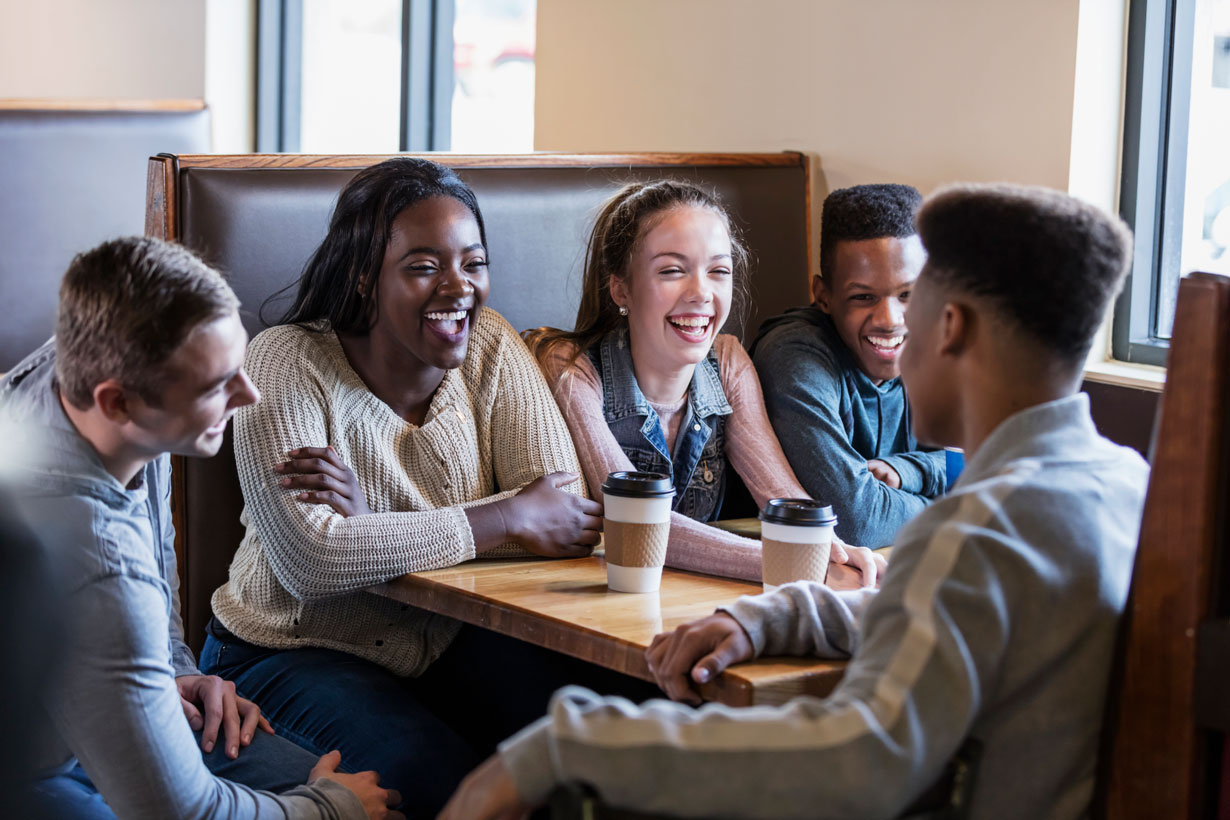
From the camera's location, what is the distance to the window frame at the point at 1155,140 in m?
2.26

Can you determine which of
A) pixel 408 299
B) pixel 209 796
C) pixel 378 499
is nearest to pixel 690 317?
pixel 408 299

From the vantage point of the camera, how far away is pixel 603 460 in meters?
1.88

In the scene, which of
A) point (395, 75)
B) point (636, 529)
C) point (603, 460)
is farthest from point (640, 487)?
point (395, 75)

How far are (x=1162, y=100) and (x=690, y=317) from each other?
98cm

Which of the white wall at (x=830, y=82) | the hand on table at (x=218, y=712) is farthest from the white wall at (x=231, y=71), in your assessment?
the hand on table at (x=218, y=712)

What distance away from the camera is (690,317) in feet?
6.55

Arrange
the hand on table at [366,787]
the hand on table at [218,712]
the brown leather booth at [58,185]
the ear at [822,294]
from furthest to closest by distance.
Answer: the brown leather booth at [58,185] → the ear at [822,294] → the hand on table at [218,712] → the hand on table at [366,787]

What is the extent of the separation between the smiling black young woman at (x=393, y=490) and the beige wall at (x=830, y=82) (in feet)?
3.33

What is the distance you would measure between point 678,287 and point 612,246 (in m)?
Result: 0.14

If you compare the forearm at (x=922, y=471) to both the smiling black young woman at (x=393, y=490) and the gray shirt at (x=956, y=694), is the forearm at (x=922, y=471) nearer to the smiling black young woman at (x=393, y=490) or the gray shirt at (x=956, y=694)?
the smiling black young woman at (x=393, y=490)

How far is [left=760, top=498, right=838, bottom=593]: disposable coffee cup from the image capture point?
1451 millimetres

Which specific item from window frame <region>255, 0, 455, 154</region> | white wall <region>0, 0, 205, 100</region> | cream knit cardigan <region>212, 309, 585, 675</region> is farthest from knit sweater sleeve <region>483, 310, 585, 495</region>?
white wall <region>0, 0, 205, 100</region>

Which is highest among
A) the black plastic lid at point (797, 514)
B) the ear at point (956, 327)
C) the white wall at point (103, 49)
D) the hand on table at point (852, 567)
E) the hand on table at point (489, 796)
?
the white wall at point (103, 49)

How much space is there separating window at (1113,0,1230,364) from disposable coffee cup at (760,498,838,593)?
3.60ft
